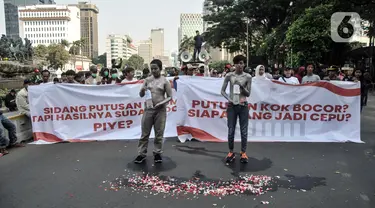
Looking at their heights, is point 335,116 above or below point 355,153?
above

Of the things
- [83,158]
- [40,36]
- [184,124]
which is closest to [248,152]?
[184,124]

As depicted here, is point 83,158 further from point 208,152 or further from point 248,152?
point 248,152

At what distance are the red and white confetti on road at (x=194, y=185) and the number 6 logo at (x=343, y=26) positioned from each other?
744 inches

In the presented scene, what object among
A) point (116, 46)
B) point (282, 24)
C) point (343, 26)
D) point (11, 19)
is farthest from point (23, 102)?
point (11, 19)

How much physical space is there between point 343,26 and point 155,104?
834 inches

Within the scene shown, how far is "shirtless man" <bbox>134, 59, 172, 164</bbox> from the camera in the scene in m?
5.50

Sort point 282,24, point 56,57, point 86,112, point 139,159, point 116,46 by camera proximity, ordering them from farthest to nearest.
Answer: point 116,46 < point 56,57 < point 282,24 < point 86,112 < point 139,159

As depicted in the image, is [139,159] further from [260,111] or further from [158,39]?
[158,39]

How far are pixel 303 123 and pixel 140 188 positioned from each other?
4.33m

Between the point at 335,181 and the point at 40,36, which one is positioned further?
the point at 40,36

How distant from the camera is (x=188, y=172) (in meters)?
5.11

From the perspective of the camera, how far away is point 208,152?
20.8 feet

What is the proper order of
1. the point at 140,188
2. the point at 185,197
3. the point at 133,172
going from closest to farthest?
1. the point at 185,197
2. the point at 140,188
3. the point at 133,172

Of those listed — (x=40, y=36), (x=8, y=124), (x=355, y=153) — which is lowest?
(x=355, y=153)
